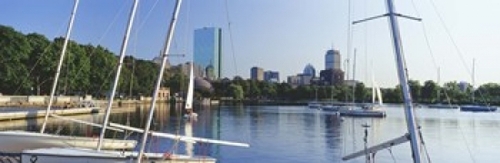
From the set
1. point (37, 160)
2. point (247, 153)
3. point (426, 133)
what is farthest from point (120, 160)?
point (426, 133)

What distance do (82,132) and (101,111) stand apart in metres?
52.9

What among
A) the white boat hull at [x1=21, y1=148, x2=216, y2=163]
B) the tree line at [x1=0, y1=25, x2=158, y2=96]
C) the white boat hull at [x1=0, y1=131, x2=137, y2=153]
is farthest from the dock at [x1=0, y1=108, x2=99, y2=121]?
the white boat hull at [x1=21, y1=148, x2=216, y2=163]

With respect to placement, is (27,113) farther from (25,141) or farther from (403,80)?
(403,80)

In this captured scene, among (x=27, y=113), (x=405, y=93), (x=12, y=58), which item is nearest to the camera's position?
(x=405, y=93)

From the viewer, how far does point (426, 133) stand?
83.4m

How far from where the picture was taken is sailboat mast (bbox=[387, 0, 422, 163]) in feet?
55.9

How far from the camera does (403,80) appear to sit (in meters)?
17.9

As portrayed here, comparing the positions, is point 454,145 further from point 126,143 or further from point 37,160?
point 37,160

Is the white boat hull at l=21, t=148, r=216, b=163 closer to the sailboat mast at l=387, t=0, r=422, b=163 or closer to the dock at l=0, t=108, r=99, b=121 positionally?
the sailboat mast at l=387, t=0, r=422, b=163

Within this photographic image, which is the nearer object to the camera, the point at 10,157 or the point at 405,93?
the point at 405,93

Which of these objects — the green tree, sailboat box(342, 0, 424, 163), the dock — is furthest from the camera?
the green tree

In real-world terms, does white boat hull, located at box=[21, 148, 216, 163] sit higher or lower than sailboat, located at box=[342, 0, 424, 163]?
lower

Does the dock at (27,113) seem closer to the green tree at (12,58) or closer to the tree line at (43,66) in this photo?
the tree line at (43,66)

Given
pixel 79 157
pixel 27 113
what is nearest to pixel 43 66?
pixel 27 113
